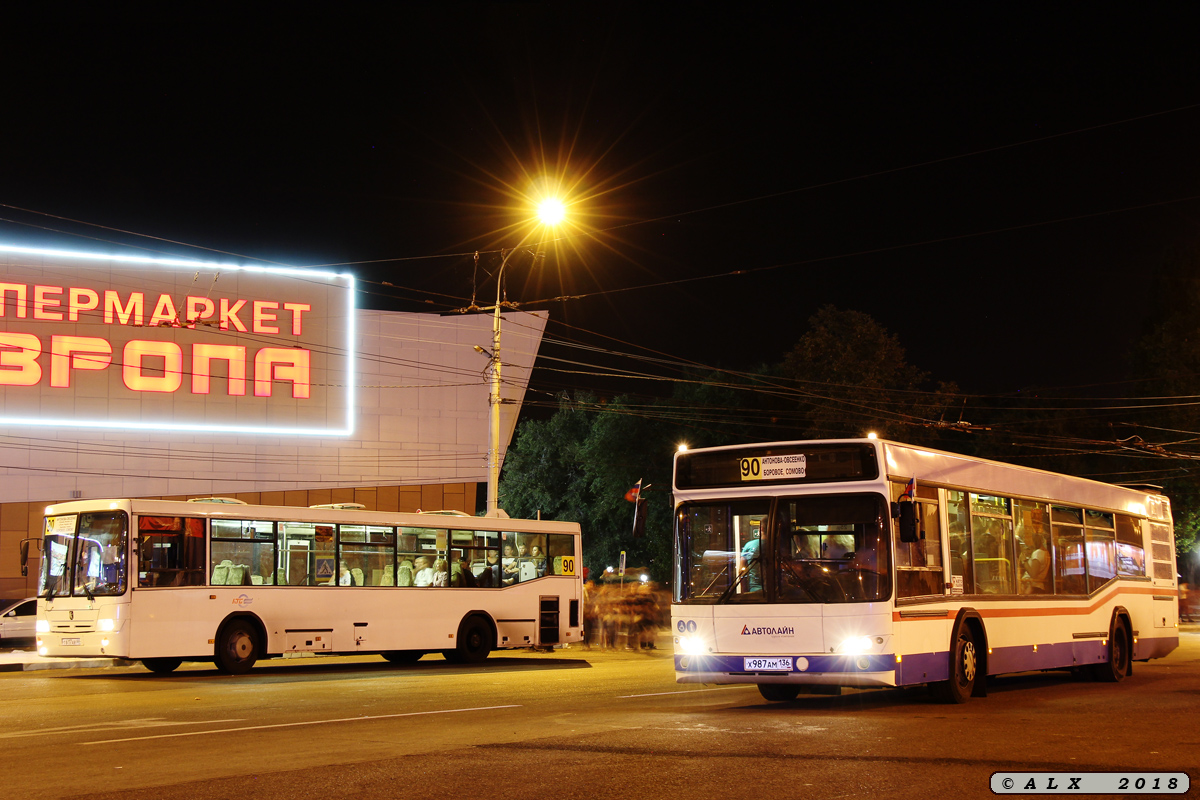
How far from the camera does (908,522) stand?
11.9 meters

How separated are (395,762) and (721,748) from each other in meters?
2.40

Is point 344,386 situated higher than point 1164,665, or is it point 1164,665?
point 344,386

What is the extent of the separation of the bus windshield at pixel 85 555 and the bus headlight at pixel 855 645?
39.3ft

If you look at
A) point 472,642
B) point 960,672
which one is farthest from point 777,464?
point 472,642

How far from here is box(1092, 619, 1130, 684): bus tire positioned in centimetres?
1720

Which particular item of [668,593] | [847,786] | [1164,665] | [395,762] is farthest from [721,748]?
[668,593]

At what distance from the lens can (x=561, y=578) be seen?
83.0 ft

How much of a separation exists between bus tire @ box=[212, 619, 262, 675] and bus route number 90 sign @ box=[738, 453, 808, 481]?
10713 millimetres

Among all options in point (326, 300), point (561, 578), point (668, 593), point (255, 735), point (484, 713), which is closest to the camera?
point (255, 735)

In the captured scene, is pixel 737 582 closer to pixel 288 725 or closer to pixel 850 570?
pixel 850 570

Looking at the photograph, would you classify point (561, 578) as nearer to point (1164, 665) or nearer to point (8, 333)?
point (1164, 665)

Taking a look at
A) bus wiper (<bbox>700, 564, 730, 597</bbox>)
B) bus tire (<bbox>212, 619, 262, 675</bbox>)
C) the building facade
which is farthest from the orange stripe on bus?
the building facade

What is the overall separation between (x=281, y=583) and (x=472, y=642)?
4.35 m

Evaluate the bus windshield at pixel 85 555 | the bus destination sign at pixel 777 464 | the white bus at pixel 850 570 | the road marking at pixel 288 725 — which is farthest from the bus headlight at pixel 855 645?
the bus windshield at pixel 85 555
